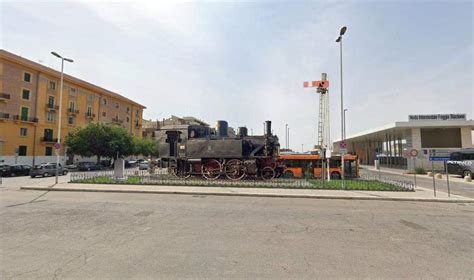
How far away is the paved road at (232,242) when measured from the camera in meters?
4.09

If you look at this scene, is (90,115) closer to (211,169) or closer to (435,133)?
(211,169)

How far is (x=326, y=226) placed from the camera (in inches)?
269

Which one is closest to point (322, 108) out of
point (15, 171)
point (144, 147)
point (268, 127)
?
point (268, 127)

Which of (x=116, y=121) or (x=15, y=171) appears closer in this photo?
(x=15, y=171)

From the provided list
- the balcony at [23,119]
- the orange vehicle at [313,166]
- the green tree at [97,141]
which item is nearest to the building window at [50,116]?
the balcony at [23,119]

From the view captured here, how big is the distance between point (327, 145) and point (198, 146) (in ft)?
34.6

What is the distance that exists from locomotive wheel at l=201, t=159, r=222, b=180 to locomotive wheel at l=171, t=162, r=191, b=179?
142cm

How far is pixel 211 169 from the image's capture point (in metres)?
19.0

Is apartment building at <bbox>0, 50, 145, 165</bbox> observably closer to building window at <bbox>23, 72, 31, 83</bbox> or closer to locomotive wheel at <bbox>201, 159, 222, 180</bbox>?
building window at <bbox>23, 72, 31, 83</bbox>

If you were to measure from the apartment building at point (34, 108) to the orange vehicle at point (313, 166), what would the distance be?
3250 centimetres

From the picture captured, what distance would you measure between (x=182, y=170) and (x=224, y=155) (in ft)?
13.3

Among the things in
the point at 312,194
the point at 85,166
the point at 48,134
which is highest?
the point at 48,134

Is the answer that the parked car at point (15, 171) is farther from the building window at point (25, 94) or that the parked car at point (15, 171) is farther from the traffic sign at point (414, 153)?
the traffic sign at point (414, 153)

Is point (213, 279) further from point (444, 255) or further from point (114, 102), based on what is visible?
point (114, 102)
